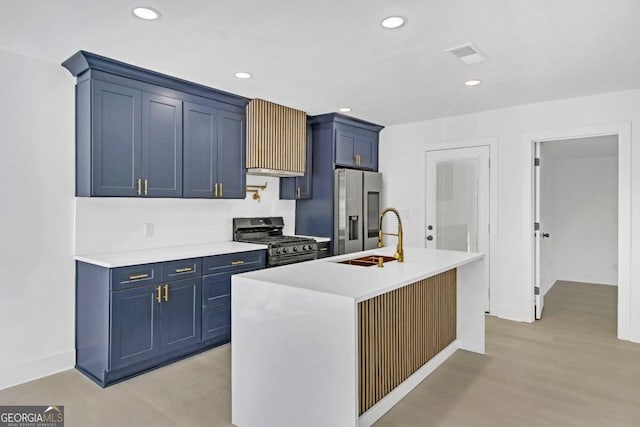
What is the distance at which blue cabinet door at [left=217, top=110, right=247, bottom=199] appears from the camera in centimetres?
388

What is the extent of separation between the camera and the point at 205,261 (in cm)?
341

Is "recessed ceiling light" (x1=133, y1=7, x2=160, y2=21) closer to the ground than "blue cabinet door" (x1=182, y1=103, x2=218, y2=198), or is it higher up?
higher up

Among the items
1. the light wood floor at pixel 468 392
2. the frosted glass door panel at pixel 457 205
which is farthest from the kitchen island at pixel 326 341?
the frosted glass door panel at pixel 457 205

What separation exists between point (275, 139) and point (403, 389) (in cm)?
278

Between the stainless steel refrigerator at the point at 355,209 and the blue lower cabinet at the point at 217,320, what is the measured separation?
5.30ft

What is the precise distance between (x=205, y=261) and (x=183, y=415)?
1298 mm

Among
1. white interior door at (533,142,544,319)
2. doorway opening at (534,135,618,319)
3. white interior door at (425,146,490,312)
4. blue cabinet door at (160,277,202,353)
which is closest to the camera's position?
blue cabinet door at (160,277,202,353)

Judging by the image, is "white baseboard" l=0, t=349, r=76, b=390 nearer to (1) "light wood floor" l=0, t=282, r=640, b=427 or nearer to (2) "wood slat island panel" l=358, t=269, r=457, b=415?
(1) "light wood floor" l=0, t=282, r=640, b=427

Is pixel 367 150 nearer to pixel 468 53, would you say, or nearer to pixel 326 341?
pixel 468 53

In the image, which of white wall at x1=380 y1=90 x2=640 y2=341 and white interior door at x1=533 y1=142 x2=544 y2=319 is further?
white interior door at x1=533 y1=142 x2=544 y2=319

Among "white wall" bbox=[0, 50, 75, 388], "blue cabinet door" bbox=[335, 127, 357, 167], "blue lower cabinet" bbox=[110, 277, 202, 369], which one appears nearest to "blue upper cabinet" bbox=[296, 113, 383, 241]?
"blue cabinet door" bbox=[335, 127, 357, 167]

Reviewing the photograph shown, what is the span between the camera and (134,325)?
2.94 meters

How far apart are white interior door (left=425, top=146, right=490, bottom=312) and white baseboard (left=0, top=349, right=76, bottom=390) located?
4.00 meters

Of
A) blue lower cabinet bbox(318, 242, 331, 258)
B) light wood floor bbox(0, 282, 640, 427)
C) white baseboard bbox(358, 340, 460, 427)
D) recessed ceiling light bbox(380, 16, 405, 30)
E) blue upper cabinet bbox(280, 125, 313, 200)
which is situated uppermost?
recessed ceiling light bbox(380, 16, 405, 30)
